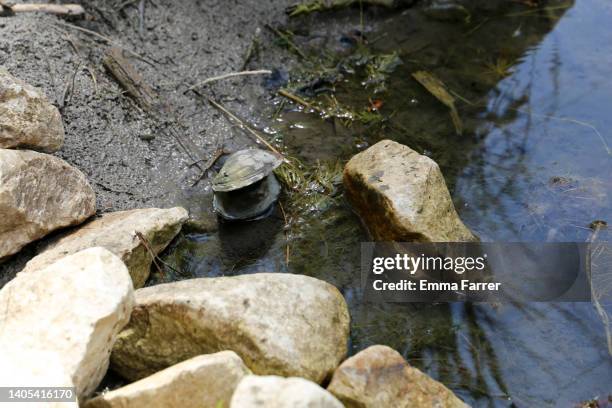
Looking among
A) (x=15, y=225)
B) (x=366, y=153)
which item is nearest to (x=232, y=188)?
(x=366, y=153)

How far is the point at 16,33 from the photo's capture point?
5293mm

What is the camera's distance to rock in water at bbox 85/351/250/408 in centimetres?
310

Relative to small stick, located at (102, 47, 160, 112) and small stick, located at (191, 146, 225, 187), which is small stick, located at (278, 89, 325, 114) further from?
small stick, located at (102, 47, 160, 112)

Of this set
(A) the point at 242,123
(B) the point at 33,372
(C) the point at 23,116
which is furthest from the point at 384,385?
(A) the point at 242,123

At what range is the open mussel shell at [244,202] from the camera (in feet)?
15.7

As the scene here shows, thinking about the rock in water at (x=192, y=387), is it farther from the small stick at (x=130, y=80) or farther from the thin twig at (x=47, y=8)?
the thin twig at (x=47, y=8)

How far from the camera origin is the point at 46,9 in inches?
221

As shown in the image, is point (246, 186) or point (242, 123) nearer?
point (246, 186)

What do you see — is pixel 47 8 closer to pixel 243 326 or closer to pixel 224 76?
pixel 224 76

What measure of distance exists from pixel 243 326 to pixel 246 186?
1.38 m

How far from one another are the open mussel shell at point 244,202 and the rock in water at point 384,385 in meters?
1.71

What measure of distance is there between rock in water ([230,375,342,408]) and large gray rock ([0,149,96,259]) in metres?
1.95

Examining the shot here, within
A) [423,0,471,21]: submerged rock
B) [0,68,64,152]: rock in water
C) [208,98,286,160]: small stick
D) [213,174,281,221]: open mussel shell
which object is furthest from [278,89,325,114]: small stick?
[0,68,64,152]: rock in water

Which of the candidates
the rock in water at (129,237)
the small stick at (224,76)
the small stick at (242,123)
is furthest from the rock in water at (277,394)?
the small stick at (224,76)
